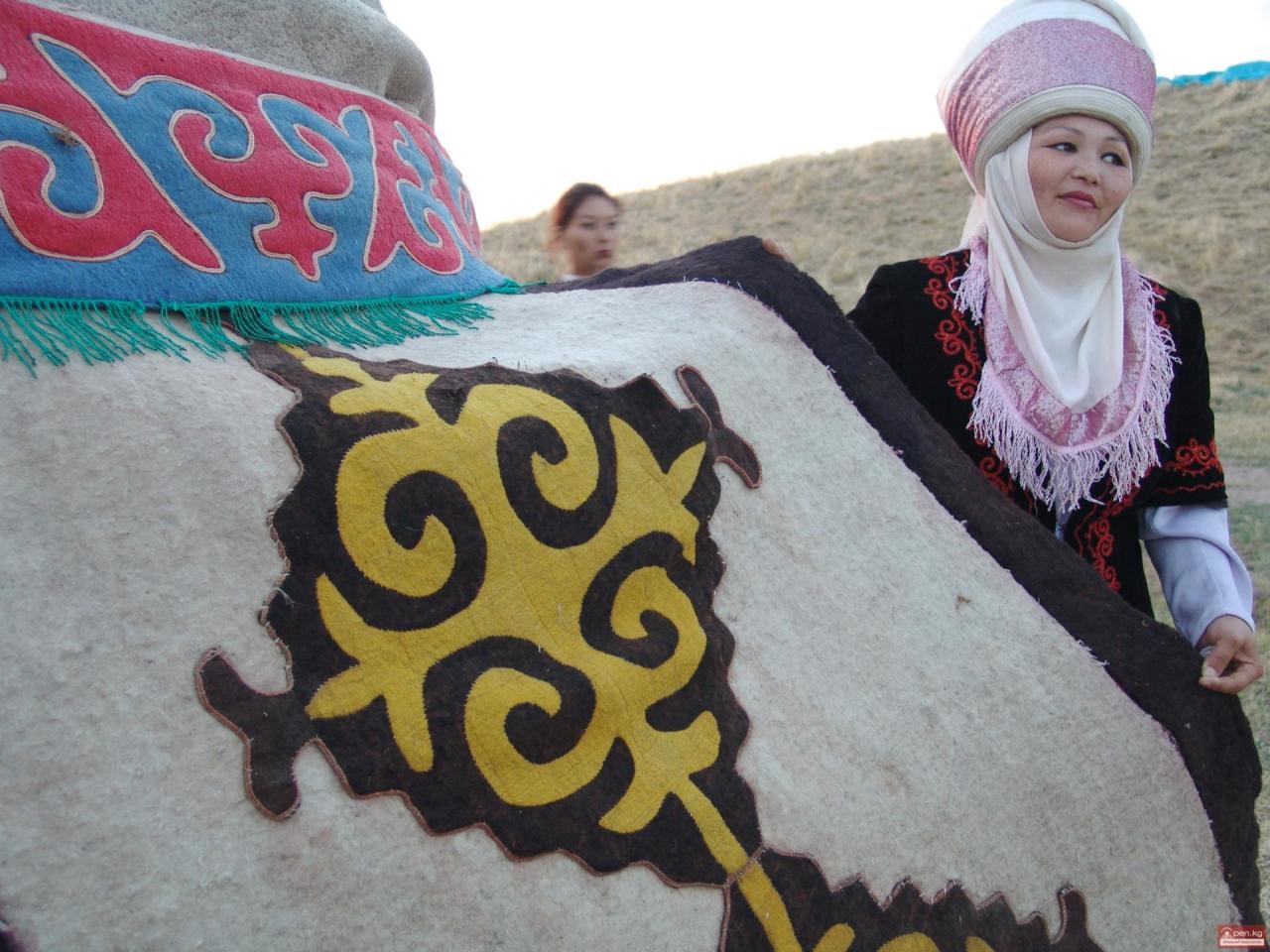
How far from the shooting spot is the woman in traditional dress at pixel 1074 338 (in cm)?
182

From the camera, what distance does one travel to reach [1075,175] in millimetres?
1812

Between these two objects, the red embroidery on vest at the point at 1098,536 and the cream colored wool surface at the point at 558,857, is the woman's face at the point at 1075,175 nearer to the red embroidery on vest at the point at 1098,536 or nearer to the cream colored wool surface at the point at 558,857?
the red embroidery on vest at the point at 1098,536

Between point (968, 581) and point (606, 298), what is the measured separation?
0.70m

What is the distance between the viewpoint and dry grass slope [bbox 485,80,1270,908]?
15.3 m

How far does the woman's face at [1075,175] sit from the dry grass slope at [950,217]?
9.04 meters

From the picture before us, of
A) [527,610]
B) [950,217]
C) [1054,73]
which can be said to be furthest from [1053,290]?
Result: [950,217]

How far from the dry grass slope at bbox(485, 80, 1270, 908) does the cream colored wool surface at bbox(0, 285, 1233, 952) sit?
9467 mm

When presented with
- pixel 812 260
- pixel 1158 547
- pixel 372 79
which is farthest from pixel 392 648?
pixel 812 260

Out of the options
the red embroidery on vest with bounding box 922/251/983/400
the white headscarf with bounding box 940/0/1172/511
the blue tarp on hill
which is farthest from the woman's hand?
the blue tarp on hill

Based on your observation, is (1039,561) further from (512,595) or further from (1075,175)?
(512,595)

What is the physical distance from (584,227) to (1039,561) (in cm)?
257

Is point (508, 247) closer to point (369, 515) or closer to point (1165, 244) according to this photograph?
point (1165, 244)

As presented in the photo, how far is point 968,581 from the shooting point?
61.9 inches

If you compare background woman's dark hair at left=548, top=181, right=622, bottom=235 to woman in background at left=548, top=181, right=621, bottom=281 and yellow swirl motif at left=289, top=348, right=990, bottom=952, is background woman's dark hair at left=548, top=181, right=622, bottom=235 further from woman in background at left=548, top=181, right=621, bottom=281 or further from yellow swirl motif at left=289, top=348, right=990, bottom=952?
yellow swirl motif at left=289, top=348, right=990, bottom=952
